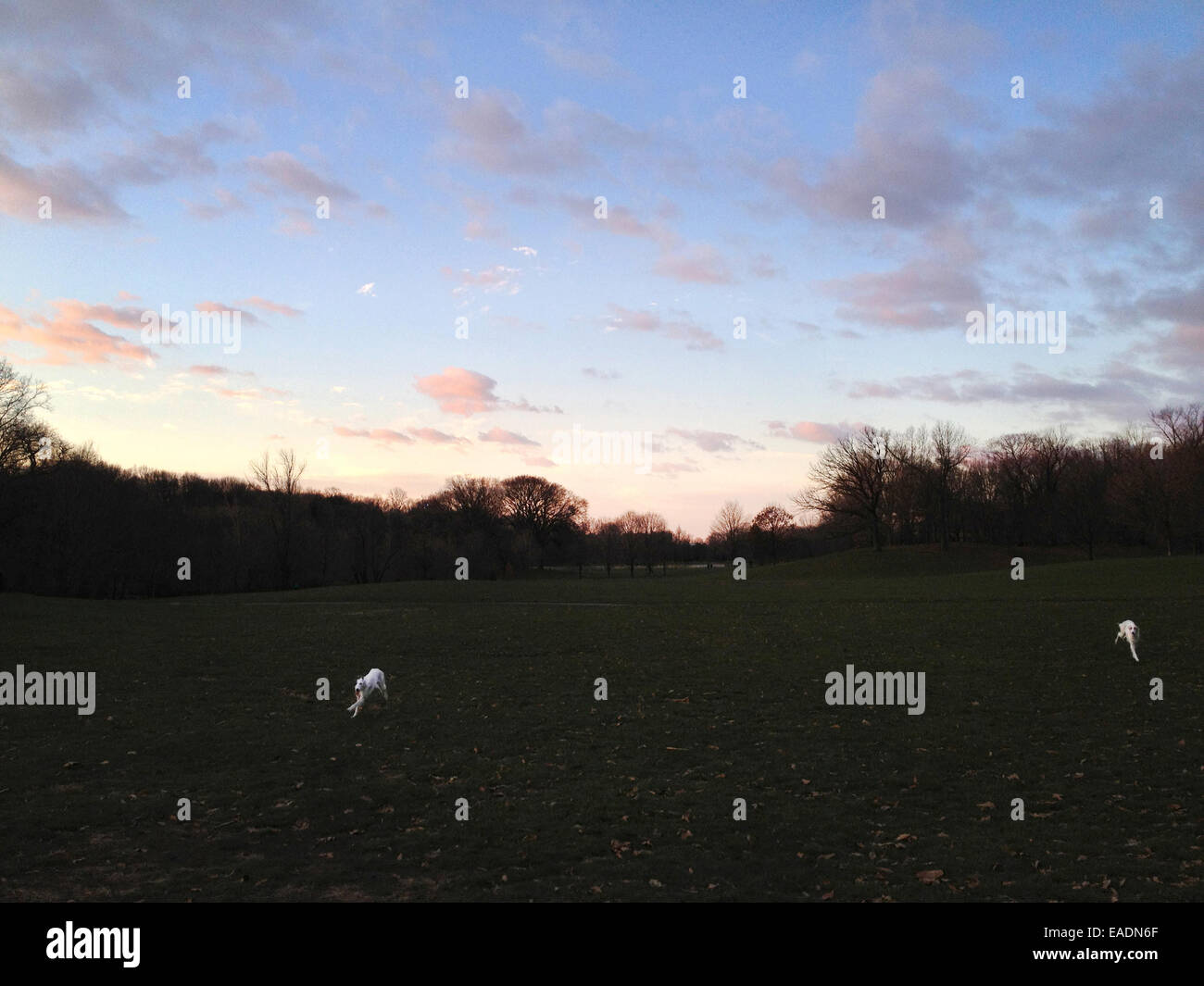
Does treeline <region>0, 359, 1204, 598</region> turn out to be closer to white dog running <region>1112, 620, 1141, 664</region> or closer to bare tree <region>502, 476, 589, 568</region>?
bare tree <region>502, 476, 589, 568</region>

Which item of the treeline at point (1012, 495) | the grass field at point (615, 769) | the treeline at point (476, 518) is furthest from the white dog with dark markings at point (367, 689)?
the treeline at point (1012, 495)

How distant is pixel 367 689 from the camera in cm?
1850

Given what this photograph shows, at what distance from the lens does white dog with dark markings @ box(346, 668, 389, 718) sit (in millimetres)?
18078

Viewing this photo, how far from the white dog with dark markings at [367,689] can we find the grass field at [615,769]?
52 cm

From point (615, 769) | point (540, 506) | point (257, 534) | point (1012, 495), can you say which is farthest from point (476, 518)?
point (615, 769)

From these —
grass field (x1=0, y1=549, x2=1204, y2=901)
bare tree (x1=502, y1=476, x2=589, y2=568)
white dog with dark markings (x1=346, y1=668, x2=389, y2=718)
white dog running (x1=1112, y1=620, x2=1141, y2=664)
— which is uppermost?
bare tree (x1=502, y1=476, x2=589, y2=568)

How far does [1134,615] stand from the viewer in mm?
31484

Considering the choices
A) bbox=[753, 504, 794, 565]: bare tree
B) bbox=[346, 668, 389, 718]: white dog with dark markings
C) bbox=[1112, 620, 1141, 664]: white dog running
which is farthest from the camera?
bbox=[753, 504, 794, 565]: bare tree

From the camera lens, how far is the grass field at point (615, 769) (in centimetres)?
934

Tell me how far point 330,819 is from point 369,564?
94417mm

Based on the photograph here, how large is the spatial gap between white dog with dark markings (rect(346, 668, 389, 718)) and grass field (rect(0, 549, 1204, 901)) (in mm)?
515

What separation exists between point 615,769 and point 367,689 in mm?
7247

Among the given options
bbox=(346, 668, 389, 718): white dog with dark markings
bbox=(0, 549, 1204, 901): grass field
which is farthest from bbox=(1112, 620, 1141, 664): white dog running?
bbox=(346, 668, 389, 718): white dog with dark markings
